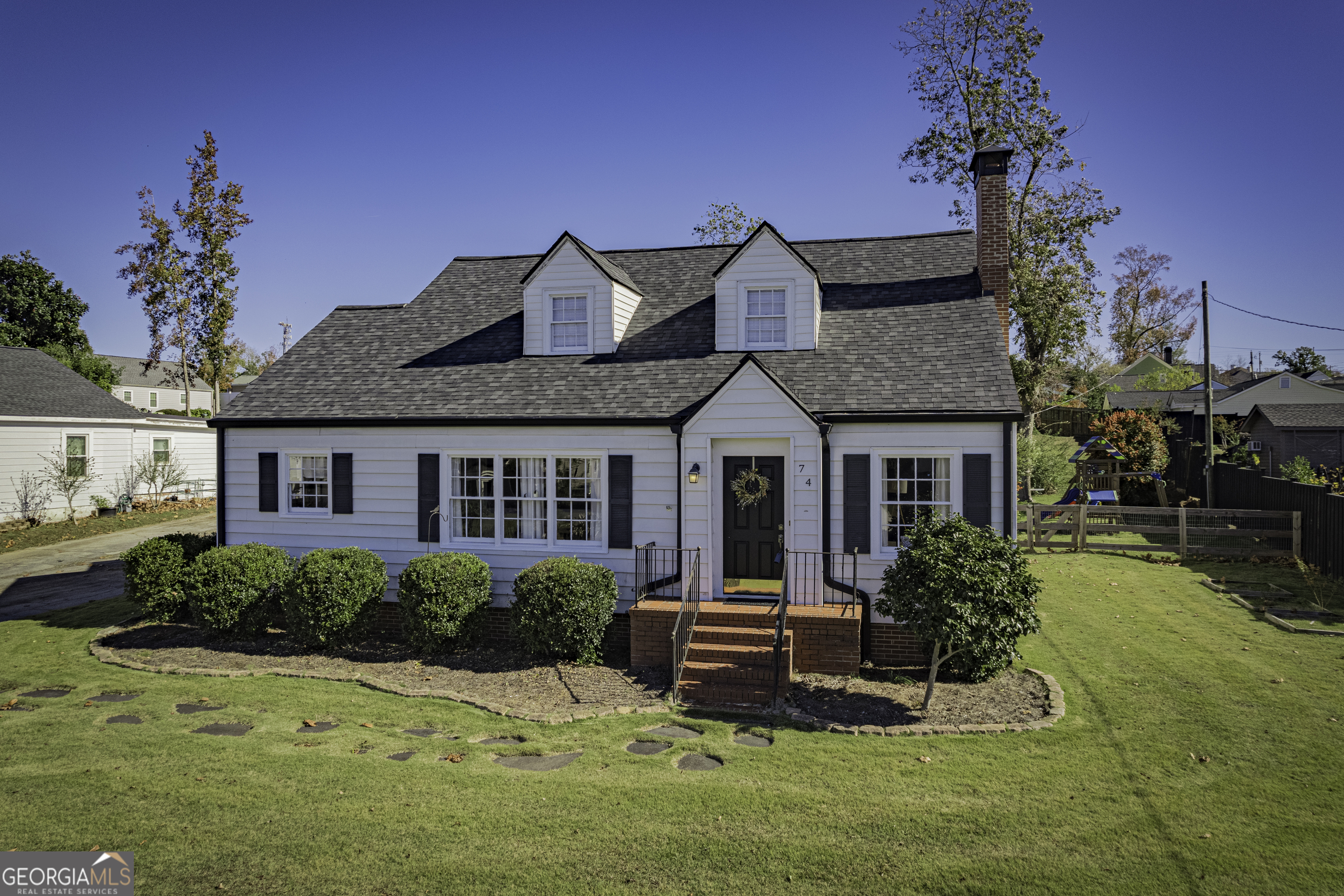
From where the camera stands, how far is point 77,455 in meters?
25.9

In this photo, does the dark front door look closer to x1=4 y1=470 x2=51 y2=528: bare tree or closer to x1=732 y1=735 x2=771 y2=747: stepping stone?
x1=732 y1=735 x2=771 y2=747: stepping stone

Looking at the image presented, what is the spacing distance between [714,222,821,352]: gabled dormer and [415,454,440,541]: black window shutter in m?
5.48

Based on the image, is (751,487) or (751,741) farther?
(751,487)

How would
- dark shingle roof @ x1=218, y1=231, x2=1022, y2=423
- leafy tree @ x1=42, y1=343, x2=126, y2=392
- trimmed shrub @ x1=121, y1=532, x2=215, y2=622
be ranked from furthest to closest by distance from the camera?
leafy tree @ x1=42, y1=343, x2=126, y2=392 < trimmed shrub @ x1=121, y1=532, x2=215, y2=622 < dark shingle roof @ x1=218, y1=231, x2=1022, y2=423

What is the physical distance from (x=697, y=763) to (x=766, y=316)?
8087mm

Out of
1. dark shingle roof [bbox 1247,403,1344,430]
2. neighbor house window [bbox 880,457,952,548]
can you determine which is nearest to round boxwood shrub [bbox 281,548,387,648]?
neighbor house window [bbox 880,457,952,548]

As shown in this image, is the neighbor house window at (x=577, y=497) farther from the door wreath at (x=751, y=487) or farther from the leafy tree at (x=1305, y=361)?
the leafy tree at (x=1305, y=361)

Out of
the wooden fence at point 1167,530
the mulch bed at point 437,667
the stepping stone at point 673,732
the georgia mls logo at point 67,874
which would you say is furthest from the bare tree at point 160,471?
the wooden fence at point 1167,530

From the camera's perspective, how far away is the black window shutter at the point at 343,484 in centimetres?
1304

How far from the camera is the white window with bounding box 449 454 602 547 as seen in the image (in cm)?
1225

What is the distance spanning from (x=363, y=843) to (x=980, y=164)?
14344mm

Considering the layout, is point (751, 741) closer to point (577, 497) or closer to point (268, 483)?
point (577, 497)

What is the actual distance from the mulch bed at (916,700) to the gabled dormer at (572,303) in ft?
23.6

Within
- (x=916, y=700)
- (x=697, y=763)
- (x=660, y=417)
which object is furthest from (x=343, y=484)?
(x=916, y=700)
